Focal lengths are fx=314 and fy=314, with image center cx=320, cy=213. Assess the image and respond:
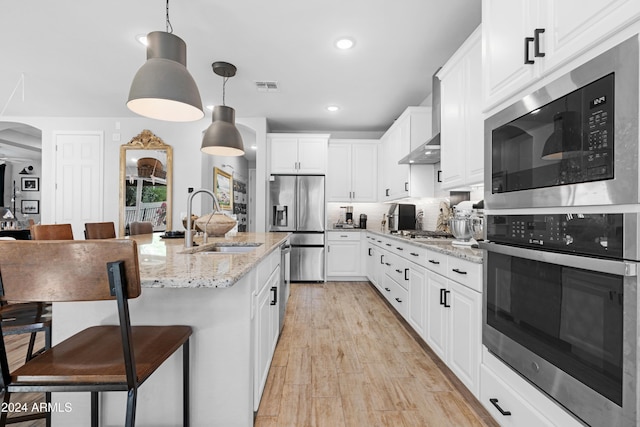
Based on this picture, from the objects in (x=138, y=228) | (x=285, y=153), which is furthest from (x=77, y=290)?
(x=285, y=153)

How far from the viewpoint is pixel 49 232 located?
2340 mm

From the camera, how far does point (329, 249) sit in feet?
16.8

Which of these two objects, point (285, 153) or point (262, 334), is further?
point (285, 153)

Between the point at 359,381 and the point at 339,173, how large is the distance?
12.4 ft

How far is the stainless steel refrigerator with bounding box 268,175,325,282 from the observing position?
498cm

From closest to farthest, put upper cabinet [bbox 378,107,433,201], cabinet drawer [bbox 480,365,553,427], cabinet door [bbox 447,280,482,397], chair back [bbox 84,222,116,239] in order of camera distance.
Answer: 1. cabinet drawer [bbox 480,365,553,427]
2. cabinet door [bbox 447,280,482,397]
3. chair back [bbox 84,222,116,239]
4. upper cabinet [bbox 378,107,433,201]

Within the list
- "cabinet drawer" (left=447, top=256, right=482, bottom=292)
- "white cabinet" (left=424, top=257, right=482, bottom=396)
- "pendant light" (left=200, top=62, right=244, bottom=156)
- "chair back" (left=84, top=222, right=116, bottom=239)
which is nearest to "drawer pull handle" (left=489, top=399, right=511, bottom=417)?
"white cabinet" (left=424, top=257, right=482, bottom=396)

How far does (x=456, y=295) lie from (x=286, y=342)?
1.42 metres

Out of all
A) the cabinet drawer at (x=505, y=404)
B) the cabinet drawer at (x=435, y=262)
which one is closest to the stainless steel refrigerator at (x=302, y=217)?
the cabinet drawer at (x=435, y=262)

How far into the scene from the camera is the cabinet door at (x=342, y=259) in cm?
512

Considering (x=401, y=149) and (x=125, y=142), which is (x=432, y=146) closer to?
(x=401, y=149)

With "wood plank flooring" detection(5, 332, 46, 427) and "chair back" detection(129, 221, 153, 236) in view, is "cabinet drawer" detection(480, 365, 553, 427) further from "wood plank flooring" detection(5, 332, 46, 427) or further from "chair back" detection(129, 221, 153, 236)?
"chair back" detection(129, 221, 153, 236)

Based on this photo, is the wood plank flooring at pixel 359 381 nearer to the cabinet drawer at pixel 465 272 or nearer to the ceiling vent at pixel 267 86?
the cabinet drawer at pixel 465 272

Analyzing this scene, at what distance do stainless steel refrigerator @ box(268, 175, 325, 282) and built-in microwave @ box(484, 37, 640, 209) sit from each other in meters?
3.69
